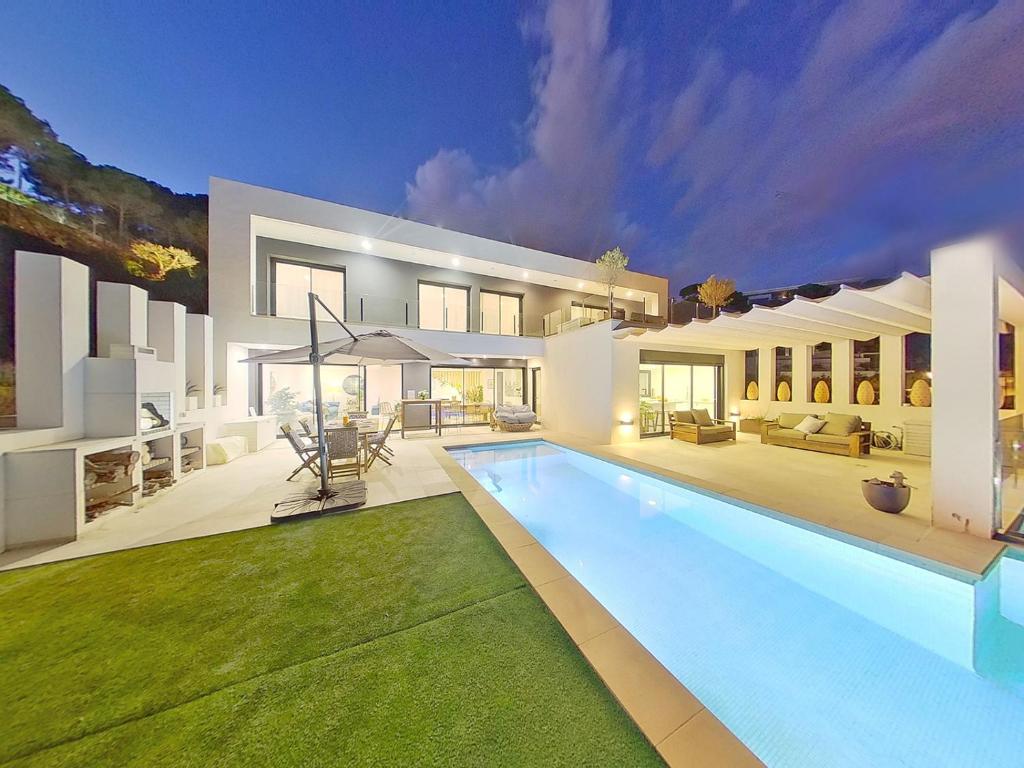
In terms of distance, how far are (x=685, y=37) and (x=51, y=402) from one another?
730 inches

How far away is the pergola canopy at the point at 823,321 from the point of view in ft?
14.7

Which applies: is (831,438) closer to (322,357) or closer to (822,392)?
(822,392)

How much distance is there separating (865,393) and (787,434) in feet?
7.27

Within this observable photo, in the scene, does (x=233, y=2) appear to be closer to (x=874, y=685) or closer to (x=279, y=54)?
(x=279, y=54)

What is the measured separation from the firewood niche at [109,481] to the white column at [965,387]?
370 inches

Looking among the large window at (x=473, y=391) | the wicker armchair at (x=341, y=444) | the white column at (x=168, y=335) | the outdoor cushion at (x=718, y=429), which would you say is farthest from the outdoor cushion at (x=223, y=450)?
the outdoor cushion at (x=718, y=429)

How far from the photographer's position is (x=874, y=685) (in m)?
2.21

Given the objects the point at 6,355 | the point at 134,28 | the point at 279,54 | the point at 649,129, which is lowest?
the point at 6,355

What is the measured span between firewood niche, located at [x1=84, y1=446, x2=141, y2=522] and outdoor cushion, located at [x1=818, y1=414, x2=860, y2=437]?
12.4m

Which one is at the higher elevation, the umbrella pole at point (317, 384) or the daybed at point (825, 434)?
the umbrella pole at point (317, 384)

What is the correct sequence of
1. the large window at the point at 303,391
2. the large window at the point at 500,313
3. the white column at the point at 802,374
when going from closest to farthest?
the white column at the point at 802,374
the large window at the point at 303,391
the large window at the point at 500,313

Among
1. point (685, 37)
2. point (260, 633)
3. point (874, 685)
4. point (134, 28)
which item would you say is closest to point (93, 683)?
point (260, 633)

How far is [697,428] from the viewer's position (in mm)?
8656

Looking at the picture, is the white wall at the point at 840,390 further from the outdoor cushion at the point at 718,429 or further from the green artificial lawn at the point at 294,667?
the green artificial lawn at the point at 294,667
